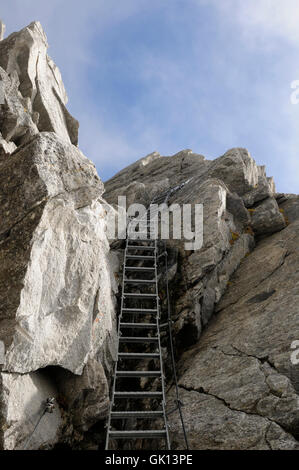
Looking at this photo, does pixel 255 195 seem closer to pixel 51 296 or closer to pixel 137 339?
pixel 137 339

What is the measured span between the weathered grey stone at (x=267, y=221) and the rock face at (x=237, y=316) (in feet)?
0.13

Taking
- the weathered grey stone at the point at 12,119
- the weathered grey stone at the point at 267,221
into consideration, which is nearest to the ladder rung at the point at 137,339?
the weathered grey stone at the point at 12,119

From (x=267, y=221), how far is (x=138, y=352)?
26.6 feet

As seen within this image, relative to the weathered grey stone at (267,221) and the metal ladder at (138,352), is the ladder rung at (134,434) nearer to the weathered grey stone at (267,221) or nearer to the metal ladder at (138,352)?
the metal ladder at (138,352)

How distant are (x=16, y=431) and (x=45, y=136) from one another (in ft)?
22.0

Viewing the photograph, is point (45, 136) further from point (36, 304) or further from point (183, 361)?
point (183, 361)

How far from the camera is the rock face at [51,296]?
743 cm

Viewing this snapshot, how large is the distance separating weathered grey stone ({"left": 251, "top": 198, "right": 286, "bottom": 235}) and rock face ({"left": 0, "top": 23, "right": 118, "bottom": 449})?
24.8 feet

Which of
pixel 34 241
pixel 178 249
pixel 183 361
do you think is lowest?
pixel 183 361

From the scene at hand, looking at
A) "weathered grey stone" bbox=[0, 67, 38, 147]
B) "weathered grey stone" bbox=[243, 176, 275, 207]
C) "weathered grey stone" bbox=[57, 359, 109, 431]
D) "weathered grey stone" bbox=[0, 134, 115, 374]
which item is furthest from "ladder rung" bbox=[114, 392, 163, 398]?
"weathered grey stone" bbox=[243, 176, 275, 207]

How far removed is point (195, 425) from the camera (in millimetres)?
8648

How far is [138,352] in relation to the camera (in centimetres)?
1134

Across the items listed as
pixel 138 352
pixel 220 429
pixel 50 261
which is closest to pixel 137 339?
pixel 138 352
